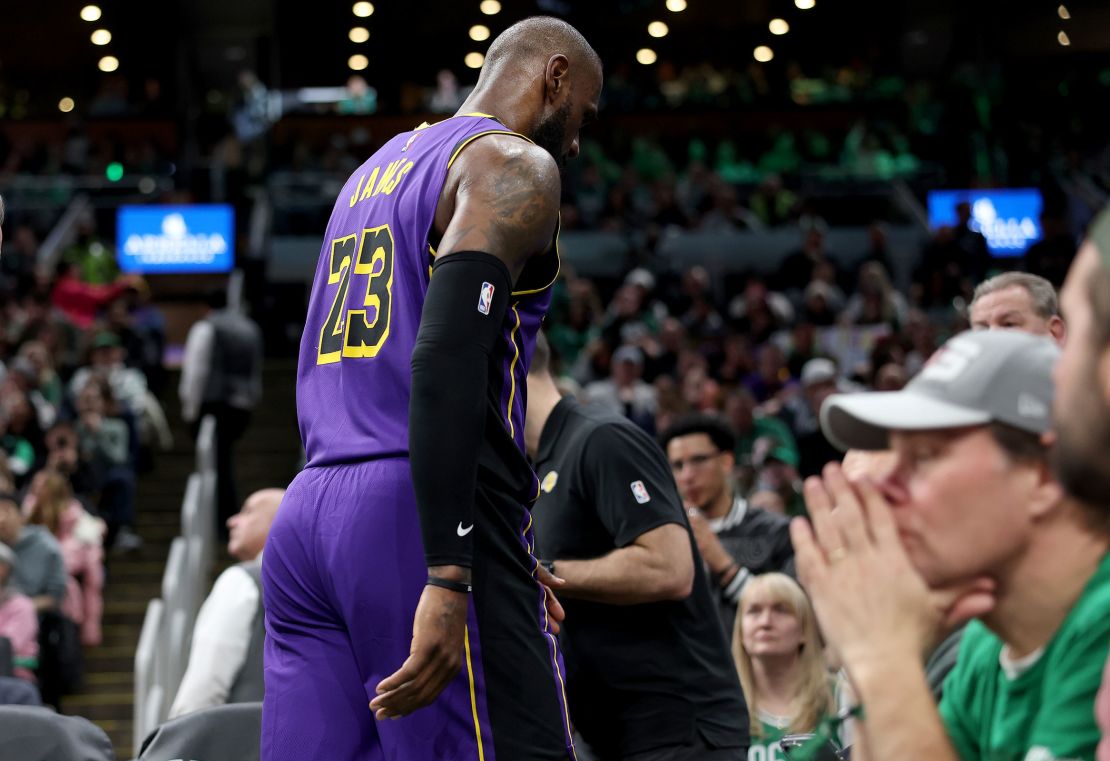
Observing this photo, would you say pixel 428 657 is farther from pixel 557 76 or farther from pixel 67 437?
pixel 67 437

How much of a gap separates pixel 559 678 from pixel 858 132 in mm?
21531

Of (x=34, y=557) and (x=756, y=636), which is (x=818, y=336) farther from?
(x=756, y=636)

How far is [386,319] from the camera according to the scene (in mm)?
3141

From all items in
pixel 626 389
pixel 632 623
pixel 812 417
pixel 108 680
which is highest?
pixel 632 623

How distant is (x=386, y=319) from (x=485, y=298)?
0.30 metres

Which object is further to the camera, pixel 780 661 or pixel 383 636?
pixel 780 661

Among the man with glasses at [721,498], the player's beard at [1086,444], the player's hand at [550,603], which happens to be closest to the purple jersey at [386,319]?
the player's hand at [550,603]

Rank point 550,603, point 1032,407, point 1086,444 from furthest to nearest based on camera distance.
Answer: point 550,603
point 1032,407
point 1086,444

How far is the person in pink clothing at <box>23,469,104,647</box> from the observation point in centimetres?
1156

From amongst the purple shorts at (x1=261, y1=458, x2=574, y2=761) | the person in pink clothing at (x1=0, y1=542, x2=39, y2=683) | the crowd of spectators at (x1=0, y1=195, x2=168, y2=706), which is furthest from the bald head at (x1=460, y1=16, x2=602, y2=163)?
the person in pink clothing at (x1=0, y1=542, x2=39, y2=683)

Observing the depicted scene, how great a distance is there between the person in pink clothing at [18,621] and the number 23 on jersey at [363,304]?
6.99 m

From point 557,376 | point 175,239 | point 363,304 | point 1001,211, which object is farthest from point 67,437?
point 1001,211

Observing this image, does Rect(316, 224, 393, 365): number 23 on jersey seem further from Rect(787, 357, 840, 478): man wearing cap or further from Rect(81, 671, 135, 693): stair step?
Rect(81, 671, 135, 693): stair step

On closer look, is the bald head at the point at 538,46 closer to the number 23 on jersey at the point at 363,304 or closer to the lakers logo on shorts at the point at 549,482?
the number 23 on jersey at the point at 363,304
